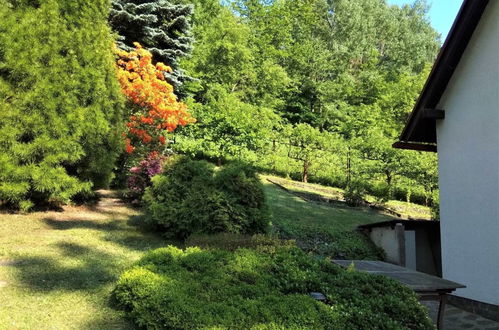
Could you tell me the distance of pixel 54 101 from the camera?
7430 mm

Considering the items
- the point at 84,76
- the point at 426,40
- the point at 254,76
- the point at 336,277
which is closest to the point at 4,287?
the point at 336,277

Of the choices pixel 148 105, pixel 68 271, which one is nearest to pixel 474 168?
pixel 68 271

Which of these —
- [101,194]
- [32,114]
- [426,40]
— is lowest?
[101,194]

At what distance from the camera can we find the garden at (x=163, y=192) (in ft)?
12.6

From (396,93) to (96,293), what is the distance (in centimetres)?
2387

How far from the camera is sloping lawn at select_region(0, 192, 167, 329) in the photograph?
3.71 meters

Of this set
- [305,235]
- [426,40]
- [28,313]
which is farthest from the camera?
[426,40]

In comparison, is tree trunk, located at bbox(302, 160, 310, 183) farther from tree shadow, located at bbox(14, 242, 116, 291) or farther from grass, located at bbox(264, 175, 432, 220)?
tree shadow, located at bbox(14, 242, 116, 291)

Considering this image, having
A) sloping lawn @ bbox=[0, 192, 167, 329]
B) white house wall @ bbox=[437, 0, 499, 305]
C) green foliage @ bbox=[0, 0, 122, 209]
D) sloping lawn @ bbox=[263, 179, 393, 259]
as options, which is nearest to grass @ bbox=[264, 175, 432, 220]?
sloping lawn @ bbox=[263, 179, 393, 259]

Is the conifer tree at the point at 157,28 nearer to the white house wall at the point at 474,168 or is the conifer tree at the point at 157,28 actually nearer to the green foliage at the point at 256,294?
the white house wall at the point at 474,168

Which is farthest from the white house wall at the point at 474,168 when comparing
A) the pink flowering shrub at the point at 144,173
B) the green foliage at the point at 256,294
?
the pink flowering shrub at the point at 144,173

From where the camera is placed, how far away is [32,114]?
7.18 meters

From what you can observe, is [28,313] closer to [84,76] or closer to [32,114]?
[32,114]

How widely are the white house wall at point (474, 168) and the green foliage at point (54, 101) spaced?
6.86m
